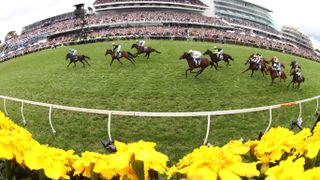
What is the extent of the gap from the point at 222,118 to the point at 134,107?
3098mm

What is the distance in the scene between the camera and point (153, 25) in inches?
2152

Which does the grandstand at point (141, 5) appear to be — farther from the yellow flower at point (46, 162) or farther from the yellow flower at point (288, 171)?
the yellow flower at point (288, 171)

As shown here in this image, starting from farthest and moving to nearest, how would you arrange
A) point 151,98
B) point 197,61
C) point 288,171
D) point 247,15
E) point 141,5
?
point 247,15, point 141,5, point 197,61, point 151,98, point 288,171

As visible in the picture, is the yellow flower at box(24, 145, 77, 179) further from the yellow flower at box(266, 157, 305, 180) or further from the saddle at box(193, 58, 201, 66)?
the saddle at box(193, 58, 201, 66)

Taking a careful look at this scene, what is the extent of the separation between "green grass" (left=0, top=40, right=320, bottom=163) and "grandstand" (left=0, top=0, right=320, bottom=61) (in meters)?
16.3

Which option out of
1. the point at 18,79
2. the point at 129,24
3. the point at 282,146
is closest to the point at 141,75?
the point at 18,79

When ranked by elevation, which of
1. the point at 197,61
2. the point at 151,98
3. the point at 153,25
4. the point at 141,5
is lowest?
the point at 151,98

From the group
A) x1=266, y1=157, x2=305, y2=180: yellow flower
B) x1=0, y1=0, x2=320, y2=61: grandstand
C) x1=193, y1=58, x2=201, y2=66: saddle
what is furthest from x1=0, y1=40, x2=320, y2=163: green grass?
x1=0, y1=0, x2=320, y2=61: grandstand

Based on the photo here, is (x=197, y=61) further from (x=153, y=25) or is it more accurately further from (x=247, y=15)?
(x=247, y=15)

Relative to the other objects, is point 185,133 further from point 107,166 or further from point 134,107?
point 107,166

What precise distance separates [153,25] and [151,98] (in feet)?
133

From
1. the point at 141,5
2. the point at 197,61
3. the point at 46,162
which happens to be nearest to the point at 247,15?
the point at 141,5

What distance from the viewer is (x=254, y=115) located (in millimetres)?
12609

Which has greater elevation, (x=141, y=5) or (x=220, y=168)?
(x=141, y=5)
